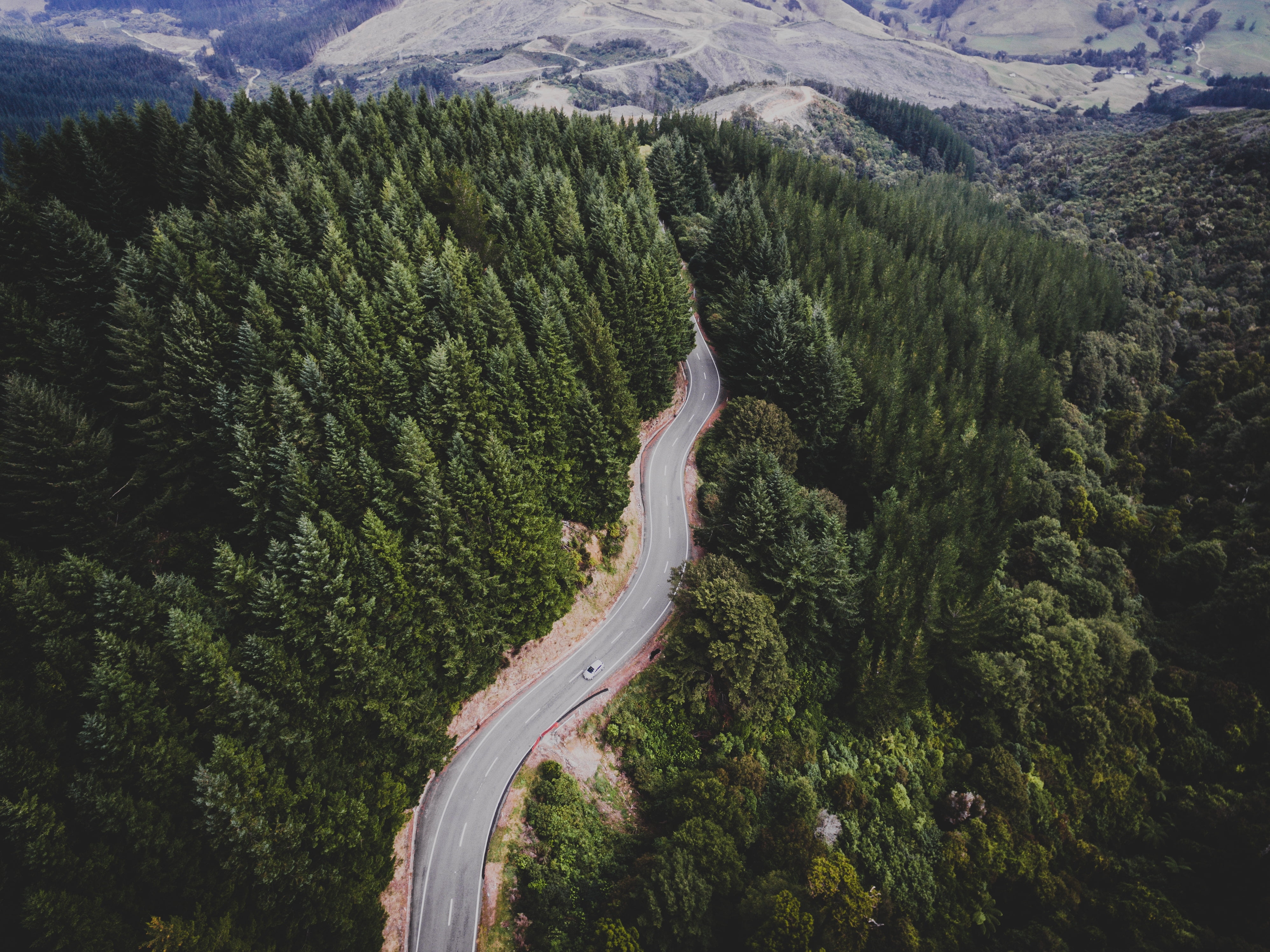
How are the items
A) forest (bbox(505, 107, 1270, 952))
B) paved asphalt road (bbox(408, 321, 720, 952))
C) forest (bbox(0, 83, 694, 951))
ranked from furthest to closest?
forest (bbox(505, 107, 1270, 952)), paved asphalt road (bbox(408, 321, 720, 952)), forest (bbox(0, 83, 694, 951))

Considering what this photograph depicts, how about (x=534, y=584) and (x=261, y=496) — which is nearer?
A: (x=261, y=496)

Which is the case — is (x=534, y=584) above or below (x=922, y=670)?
above

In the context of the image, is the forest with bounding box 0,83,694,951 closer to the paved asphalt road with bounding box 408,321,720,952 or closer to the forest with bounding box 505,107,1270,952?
the paved asphalt road with bounding box 408,321,720,952

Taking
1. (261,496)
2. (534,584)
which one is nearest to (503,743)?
(534,584)

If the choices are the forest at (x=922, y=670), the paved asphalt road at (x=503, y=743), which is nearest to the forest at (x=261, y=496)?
the paved asphalt road at (x=503, y=743)

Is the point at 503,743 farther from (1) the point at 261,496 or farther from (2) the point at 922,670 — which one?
(2) the point at 922,670

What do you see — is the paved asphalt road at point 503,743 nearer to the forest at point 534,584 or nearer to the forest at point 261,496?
the forest at point 534,584

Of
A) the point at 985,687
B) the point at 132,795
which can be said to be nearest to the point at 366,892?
the point at 132,795

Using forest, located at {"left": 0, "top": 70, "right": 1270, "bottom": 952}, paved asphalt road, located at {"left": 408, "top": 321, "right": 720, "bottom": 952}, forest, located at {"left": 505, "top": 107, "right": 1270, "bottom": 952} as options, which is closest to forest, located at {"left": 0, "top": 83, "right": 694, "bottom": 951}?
forest, located at {"left": 0, "top": 70, "right": 1270, "bottom": 952}
